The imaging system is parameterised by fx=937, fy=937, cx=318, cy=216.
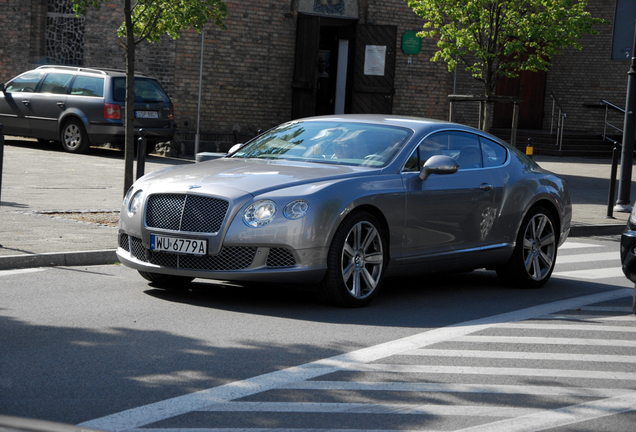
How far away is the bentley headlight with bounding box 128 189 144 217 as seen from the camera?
24.2ft

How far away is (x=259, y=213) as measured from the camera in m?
6.92

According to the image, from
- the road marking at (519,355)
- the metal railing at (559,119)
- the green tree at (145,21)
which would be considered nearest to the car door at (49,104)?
the green tree at (145,21)

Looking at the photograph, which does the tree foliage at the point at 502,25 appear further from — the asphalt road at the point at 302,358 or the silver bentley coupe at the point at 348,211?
the asphalt road at the point at 302,358

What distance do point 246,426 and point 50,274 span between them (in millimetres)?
4408

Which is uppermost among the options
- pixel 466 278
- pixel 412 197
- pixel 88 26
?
pixel 88 26

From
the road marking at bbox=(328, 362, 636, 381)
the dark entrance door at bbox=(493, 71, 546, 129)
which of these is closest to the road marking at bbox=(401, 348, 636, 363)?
the road marking at bbox=(328, 362, 636, 381)

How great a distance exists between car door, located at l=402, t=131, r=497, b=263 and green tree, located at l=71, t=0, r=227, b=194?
16.3ft

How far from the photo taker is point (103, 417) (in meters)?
4.27

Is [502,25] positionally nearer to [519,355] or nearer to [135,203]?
[135,203]

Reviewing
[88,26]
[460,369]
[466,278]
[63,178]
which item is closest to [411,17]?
[88,26]

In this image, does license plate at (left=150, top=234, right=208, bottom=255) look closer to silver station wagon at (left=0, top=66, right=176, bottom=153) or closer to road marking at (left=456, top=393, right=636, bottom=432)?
road marking at (left=456, top=393, right=636, bottom=432)

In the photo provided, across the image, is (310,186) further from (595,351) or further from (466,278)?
(466,278)

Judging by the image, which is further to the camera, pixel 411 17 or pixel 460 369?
pixel 411 17

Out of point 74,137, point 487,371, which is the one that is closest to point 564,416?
point 487,371
